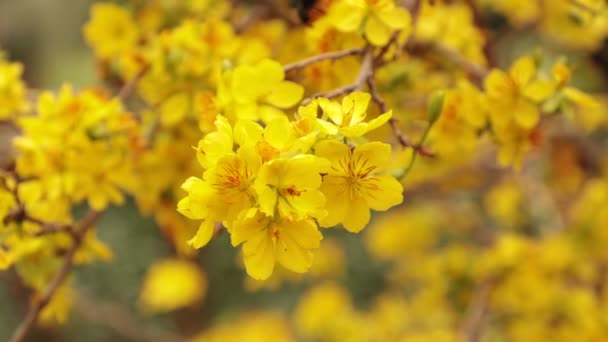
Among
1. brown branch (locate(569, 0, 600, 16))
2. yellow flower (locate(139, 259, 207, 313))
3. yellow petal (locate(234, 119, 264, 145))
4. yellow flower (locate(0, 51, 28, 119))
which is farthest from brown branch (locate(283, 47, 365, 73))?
yellow flower (locate(139, 259, 207, 313))

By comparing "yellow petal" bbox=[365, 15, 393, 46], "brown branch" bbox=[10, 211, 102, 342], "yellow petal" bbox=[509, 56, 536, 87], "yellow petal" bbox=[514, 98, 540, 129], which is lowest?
"brown branch" bbox=[10, 211, 102, 342]

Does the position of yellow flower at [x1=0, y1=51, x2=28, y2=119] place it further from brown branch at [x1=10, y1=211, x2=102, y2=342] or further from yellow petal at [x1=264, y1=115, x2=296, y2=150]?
yellow petal at [x1=264, y1=115, x2=296, y2=150]

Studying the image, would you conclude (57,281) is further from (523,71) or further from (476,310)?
(476,310)

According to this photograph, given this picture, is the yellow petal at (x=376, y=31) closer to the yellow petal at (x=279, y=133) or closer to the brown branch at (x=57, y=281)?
the yellow petal at (x=279, y=133)

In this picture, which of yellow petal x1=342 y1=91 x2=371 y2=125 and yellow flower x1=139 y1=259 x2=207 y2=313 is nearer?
yellow petal x1=342 y1=91 x2=371 y2=125

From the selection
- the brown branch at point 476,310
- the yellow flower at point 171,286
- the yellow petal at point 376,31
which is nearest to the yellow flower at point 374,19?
the yellow petal at point 376,31

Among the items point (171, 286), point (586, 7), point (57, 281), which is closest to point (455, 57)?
point (586, 7)

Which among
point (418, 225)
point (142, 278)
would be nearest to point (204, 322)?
point (142, 278)
